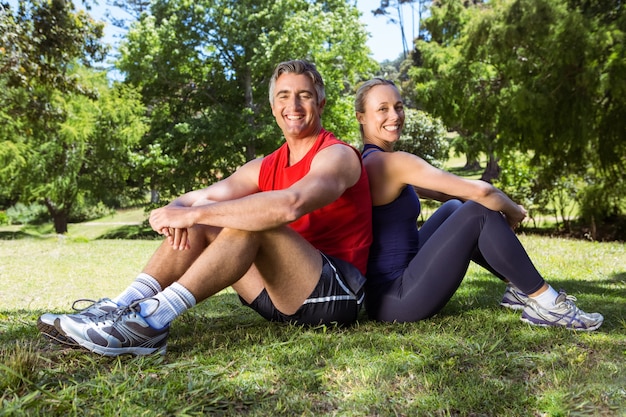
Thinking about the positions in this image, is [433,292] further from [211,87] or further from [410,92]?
[410,92]

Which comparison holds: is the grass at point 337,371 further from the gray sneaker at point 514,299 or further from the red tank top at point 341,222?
the red tank top at point 341,222

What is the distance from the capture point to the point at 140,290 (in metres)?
2.67

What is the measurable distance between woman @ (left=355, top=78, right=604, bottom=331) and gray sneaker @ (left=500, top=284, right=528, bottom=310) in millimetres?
45

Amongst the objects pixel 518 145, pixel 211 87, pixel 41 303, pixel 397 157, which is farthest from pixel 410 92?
pixel 397 157

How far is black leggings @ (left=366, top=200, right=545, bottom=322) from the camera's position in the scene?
2982 mm

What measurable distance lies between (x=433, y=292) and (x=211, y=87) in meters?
19.4

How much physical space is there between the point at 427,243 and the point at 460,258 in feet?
0.59

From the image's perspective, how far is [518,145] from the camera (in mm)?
13539

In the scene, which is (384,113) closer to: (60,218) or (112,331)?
(112,331)

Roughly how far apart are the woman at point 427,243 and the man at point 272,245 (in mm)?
178

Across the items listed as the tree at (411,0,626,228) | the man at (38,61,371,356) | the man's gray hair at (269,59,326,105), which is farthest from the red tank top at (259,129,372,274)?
the tree at (411,0,626,228)

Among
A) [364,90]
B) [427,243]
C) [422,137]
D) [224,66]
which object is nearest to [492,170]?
[422,137]

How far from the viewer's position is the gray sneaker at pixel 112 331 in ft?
8.04

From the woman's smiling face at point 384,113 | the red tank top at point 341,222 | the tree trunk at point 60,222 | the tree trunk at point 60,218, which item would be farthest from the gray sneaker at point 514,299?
the tree trunk at point 60,222
